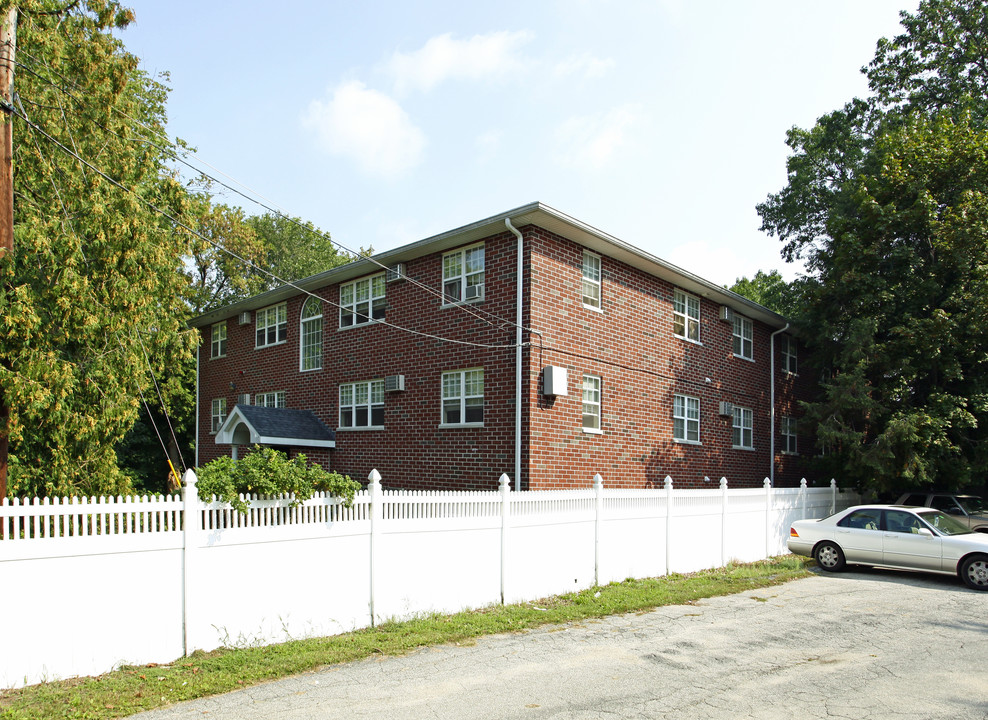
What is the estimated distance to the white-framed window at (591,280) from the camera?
16.6 m

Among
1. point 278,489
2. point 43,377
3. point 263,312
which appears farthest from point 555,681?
point 263,312

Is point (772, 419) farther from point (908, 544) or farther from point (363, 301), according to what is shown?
point (363, 301)

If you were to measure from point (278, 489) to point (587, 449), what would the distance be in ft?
30.1

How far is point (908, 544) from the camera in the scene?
43.6ft

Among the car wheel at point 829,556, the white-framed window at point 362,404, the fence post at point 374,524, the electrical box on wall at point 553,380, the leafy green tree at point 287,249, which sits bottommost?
the car wheel at point 829,556

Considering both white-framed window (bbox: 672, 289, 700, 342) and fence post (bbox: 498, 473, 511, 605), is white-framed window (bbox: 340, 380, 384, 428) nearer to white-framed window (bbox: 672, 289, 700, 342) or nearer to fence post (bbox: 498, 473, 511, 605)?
white-framed window (bbox: 672, 289, 700, 342)

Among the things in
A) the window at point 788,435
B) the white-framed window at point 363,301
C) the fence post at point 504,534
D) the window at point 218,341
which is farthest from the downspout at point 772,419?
the window at point 218,341

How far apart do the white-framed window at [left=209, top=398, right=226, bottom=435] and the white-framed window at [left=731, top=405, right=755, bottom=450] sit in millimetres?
16116

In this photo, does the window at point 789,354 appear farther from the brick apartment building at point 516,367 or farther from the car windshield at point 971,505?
the car windshield at point 971,505

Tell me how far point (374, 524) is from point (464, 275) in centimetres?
877

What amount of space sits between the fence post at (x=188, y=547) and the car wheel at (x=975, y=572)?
12080 mm

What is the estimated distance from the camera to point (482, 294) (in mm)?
16062

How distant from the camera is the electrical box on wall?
14930 millimetres

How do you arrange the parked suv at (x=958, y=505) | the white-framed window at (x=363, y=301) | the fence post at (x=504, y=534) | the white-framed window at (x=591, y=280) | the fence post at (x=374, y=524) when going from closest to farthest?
the fence post at (x=374, y=524) < the fence post at (x=504, y=534) < the white-framed window at (x=591, y=280) < the parked suv at (x=958, y=505) < the white-framed window at (x=363, y=301)
